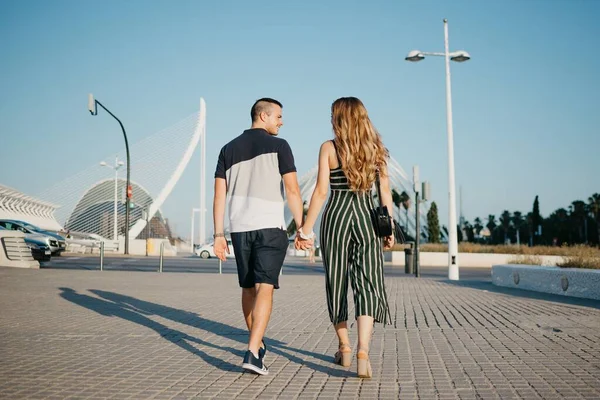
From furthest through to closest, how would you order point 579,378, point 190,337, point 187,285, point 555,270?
point 187,285 < point 555,270 < point 190,337 < point 579,378

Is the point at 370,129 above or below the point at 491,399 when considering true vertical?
above

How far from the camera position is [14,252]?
18797 millimetres

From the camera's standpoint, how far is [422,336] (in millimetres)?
6375

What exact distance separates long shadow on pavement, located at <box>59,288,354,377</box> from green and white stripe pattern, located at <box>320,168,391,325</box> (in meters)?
0.52

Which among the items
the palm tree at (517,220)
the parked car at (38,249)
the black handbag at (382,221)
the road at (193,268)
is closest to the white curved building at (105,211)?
the road at (193,268)

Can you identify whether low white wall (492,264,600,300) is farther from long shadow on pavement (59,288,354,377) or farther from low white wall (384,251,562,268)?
low white wall (384,251,562,268)

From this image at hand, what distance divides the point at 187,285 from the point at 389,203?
9678 millimetres

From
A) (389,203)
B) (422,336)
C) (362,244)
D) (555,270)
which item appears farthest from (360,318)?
(555,270)

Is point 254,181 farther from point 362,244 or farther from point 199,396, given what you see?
point 199,396

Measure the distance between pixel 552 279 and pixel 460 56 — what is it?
9264 millimetres

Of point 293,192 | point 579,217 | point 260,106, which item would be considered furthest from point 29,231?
point 579,217

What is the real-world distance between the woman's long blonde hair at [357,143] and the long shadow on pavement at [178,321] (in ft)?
4.73

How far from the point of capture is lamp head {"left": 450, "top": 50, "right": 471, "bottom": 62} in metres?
19.5

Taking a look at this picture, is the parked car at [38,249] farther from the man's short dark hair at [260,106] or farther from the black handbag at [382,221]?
the black handbag at [382,221]
